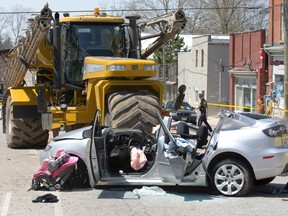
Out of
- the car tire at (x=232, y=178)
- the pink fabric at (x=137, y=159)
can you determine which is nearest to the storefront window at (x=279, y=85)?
the car tire at (x=232, y=178)

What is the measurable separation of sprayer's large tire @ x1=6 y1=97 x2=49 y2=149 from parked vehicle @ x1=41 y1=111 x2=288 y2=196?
6.98 meters

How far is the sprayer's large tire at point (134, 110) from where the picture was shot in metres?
11.8

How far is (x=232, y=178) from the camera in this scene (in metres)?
9.83

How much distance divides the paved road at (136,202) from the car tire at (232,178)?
144mm

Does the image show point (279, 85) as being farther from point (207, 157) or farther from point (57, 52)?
point (207, 157)

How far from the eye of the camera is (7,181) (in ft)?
37.1

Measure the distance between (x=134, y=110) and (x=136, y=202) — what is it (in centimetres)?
296

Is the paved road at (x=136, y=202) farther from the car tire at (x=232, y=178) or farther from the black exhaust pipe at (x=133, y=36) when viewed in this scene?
the black exhaust pipe at (x=133, y=36)

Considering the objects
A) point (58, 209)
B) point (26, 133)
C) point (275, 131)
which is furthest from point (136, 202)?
point (26, 133)

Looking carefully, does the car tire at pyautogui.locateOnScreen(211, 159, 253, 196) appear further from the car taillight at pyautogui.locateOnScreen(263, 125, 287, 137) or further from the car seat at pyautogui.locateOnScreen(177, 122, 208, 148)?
the car seat at pyautogui.locateOnScreen(177, 122, 208, 148)

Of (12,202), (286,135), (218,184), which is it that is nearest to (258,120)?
(286,135)

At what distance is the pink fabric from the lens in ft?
33.0

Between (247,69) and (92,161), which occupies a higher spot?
(247,69)

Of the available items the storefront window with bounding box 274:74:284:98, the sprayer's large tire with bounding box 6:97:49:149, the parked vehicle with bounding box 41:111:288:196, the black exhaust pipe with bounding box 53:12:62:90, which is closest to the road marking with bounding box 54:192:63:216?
the parked vehicle with bounding box 41:111:288:196
